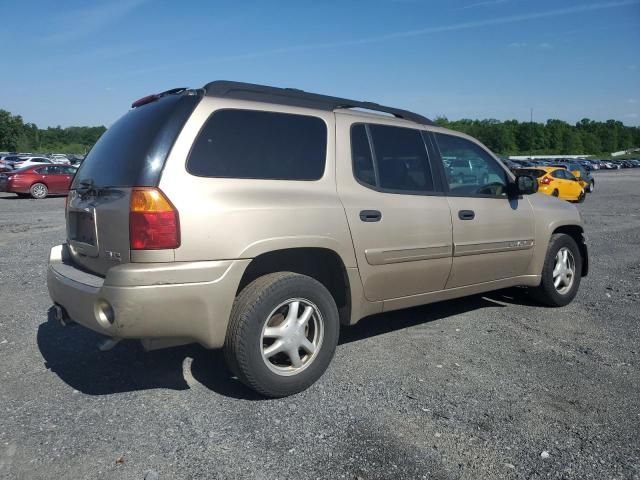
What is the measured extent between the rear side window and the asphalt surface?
1440mm

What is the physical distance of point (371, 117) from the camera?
4188 millimetres

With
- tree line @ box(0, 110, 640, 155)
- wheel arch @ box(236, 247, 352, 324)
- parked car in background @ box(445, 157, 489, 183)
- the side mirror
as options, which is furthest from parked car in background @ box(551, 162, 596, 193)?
tree line @ box(0, 110, 640, 155)

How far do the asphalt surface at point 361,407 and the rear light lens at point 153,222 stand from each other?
41.3 inches

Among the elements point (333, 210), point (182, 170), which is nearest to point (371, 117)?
point (333, 210)

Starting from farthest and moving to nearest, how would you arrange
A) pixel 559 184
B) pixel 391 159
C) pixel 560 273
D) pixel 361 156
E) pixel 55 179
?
pixel 559 184 < pixel 55 179 < pixel 560 273 < pixel 391 159 < pixel 361 156

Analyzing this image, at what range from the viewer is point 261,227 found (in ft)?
10.8

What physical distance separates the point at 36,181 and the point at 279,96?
70.4 feet

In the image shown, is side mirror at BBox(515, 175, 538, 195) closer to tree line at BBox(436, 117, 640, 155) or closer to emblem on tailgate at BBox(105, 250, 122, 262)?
emblem on tailgate at BBox(105, 250, 122, 262)

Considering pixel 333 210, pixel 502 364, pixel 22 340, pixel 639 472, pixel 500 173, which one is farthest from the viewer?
pixel 500 173

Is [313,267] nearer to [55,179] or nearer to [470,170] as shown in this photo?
[470,170]

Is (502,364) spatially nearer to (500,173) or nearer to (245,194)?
(500,173)

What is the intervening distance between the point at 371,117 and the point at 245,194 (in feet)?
4.63

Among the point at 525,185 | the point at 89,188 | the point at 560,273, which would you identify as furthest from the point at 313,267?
the point at 560,273

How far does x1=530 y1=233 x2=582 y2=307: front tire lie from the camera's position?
18.0 ft
